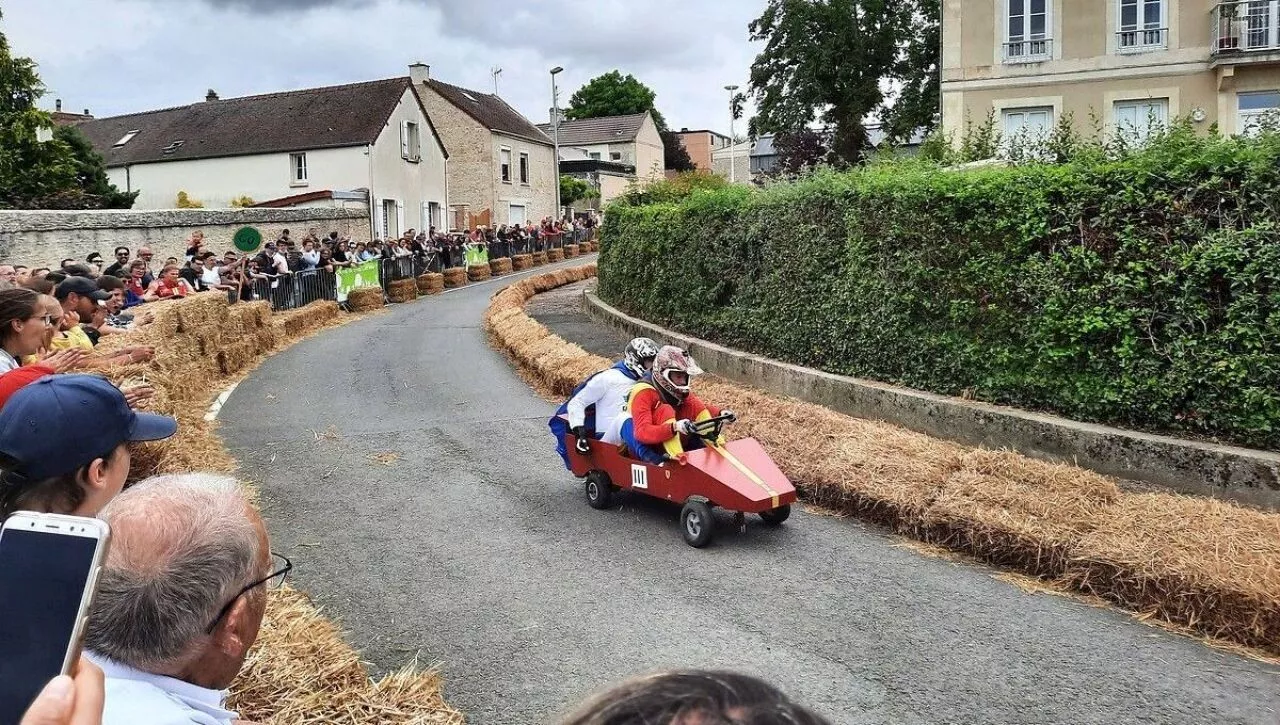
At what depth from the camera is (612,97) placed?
9488 cm

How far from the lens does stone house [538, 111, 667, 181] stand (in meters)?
77.1

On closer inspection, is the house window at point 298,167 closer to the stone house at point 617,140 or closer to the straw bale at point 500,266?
the straw bale at point 500,266

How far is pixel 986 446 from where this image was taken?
9.50 m

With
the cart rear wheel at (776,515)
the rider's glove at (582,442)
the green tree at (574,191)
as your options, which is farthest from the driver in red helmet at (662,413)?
the green tree at (574,191)

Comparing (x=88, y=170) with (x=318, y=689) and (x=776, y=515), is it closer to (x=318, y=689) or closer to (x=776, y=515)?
(x=776, y=515)

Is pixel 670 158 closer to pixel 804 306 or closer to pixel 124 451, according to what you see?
pixel 804 306

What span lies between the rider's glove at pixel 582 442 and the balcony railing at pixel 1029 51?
79.2 ft

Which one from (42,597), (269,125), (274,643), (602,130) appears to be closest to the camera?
(42,597)

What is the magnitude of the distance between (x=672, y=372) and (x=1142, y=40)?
24827 millimetres

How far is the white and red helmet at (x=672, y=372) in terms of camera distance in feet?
26.3

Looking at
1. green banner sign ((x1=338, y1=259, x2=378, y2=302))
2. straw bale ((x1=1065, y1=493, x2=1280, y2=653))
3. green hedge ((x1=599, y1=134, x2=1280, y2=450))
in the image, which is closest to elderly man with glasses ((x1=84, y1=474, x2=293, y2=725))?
straw bale ((x1=1065, y1=493, x2=1280, y2=653))

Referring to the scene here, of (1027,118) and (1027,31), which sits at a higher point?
(1027,31)

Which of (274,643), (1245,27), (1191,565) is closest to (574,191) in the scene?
(1245,27)

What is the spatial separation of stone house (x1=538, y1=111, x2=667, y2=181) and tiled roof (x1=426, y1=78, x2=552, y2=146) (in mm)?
15421
